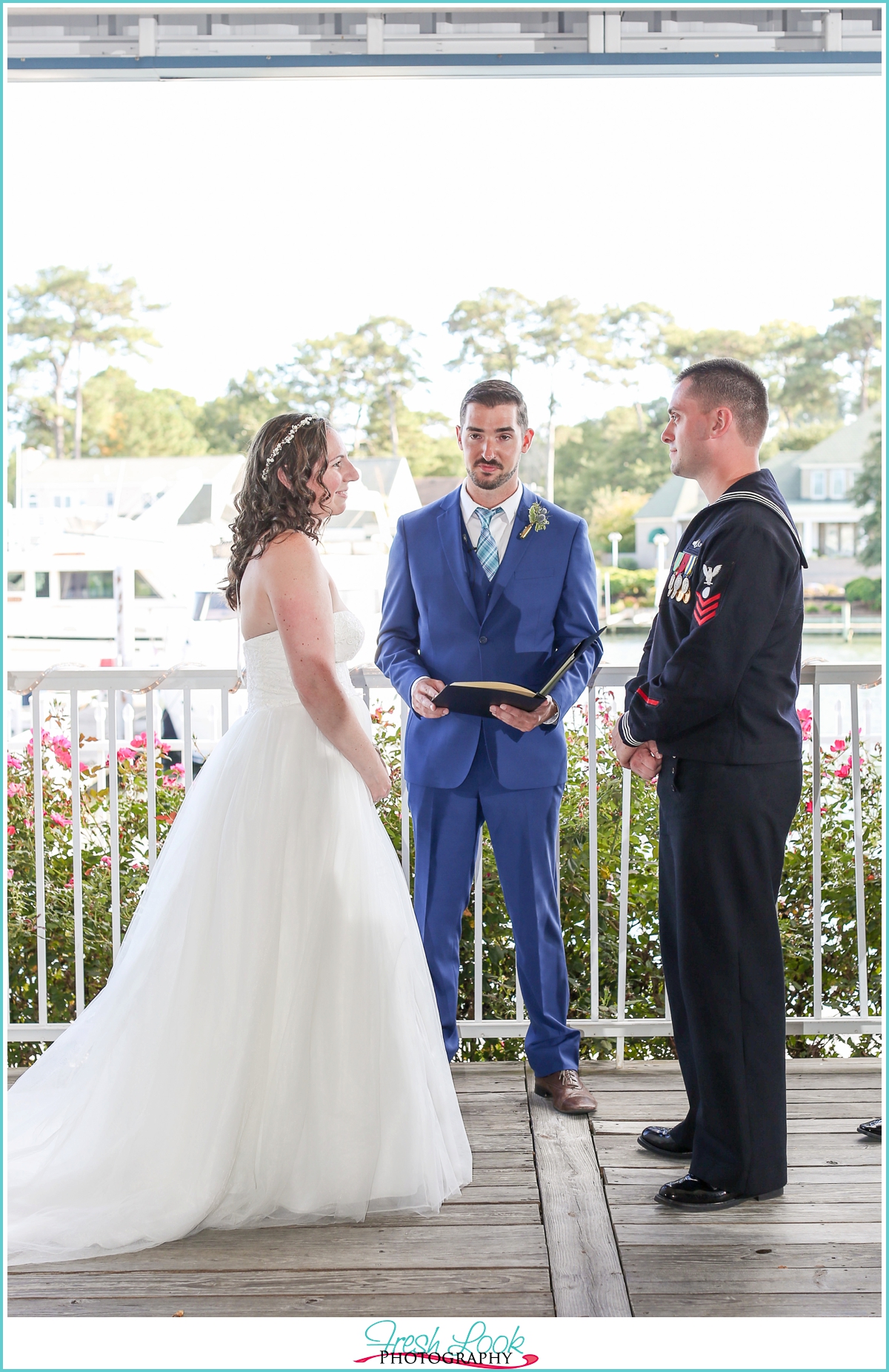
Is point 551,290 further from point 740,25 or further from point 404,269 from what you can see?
point 740,25

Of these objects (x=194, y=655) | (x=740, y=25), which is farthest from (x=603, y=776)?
(x=194, y=655)

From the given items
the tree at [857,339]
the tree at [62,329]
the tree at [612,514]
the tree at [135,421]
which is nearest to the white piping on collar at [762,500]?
the tree at [612,514]

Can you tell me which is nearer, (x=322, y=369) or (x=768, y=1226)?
(x=768, y=1226)

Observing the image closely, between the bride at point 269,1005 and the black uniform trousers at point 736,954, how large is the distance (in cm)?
55

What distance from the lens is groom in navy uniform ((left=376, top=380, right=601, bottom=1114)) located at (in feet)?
8.18

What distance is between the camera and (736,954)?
83.1 inches

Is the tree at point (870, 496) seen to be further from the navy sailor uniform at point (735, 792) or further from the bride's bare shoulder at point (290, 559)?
the bride's bare shoulder at point (290, 559)

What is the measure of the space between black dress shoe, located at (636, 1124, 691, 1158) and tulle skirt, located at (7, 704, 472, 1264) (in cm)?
45

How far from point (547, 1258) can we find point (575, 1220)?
15cm

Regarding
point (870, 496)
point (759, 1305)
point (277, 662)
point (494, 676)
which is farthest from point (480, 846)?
point (870, 496)

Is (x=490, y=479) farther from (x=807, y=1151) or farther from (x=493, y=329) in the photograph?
(x=493, y=329)

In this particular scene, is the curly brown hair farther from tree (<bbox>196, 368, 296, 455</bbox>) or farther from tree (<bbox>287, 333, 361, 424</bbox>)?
tree (<bbox>196, 368, 296, 455</bbox>)

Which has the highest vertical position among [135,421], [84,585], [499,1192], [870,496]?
[135,421]

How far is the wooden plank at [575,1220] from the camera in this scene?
6.05 feet
